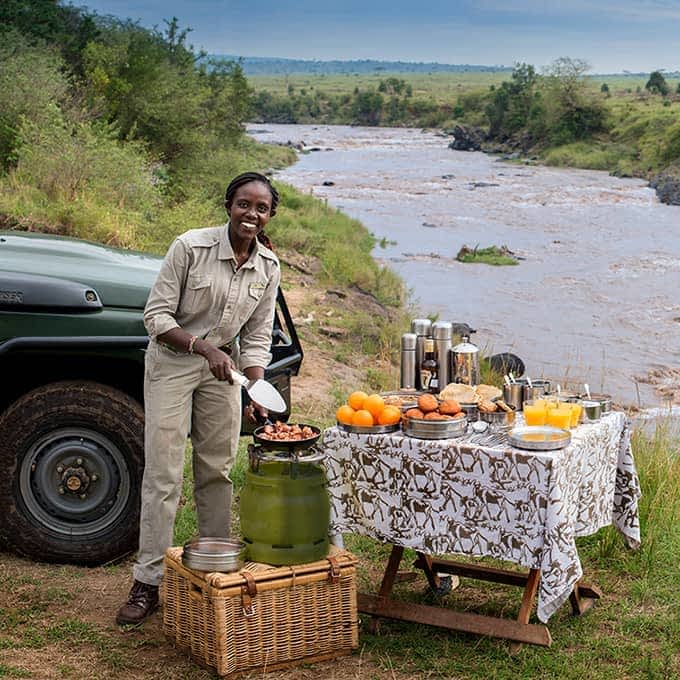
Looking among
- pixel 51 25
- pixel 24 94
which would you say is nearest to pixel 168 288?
pixel 24 94

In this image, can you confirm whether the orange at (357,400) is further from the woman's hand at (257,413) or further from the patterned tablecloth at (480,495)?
the woman's hand at (257,413)

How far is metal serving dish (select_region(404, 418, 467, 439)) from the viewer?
4828 millimetres

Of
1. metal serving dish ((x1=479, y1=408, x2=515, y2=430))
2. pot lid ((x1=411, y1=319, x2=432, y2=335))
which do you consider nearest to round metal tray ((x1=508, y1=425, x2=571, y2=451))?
metal serving dish ((x1=479, y1=408, x2=515, y2=430))

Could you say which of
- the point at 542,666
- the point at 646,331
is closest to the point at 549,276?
the point at 646,331

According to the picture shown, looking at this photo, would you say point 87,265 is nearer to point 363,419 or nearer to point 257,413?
point 257,413

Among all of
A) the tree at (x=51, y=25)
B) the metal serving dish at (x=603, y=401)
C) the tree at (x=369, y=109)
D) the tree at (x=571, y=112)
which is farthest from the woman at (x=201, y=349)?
the tree at (x=369, y=109)

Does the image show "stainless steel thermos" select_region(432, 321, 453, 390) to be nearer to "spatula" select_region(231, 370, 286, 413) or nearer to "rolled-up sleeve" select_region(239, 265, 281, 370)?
"rolled-up sleeve" select_region(239, 265, 281, 370)

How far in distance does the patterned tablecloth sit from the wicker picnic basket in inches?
11.4

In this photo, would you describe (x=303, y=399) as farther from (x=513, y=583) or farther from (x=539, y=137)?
(x=539, y=137)

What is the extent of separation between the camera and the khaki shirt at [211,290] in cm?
479

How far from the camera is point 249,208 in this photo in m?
4.81

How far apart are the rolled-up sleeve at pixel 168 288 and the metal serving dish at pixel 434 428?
1082mm

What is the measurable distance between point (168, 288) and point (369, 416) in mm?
1015

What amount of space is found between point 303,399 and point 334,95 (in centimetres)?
11192
